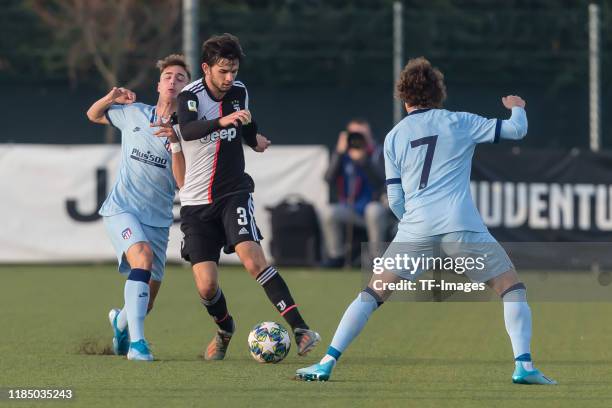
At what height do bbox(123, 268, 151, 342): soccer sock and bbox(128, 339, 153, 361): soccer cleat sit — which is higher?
bbox(123, 268, 151, 342): soccer sock

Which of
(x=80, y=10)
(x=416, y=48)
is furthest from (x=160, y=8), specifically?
(x=416, y=48)

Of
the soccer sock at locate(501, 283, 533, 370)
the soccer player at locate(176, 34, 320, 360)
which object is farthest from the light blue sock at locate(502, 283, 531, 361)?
the soccer player at locate(176, 34, 320, 360)

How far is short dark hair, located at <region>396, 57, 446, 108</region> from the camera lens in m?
8.10

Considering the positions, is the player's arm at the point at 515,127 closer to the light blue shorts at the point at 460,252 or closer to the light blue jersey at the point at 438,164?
the light blue jersey at the point at 438,164

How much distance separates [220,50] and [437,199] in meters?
1.85

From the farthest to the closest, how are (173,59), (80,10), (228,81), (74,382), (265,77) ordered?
(80,10) → (265,77) → (173,59) → (228,81) → (74,382)

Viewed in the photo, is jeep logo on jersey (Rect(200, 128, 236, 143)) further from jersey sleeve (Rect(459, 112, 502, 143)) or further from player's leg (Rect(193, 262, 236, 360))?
jersey sleeve (Rect(459, 112, 502, 143))

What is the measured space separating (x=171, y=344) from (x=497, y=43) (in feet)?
52.6

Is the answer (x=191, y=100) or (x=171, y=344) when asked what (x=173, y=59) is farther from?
(x=171, y=344)

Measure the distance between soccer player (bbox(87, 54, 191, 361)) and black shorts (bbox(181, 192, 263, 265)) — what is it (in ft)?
1.48

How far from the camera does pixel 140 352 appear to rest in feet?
30.2

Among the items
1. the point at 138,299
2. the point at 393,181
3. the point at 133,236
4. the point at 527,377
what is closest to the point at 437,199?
the point at 393,181

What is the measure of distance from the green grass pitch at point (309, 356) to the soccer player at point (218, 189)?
1.79ft

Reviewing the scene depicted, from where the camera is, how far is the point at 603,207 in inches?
700
